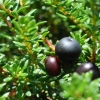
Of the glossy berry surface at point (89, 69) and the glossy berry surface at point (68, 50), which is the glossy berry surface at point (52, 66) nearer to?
the glossy berry surface at point (68, 50)

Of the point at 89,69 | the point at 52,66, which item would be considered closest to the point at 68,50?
the point at 52,66

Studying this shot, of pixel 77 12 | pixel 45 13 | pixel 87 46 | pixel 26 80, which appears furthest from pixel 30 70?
pixel 45 13

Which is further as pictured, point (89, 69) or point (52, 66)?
point (52, 66)

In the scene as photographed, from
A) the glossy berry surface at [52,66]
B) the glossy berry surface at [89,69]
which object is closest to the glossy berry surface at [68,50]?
the glossy berry surface at [52,66]

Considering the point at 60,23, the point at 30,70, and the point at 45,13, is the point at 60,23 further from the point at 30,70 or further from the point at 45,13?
the point at 30,70

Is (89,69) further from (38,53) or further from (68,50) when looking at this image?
(38,53)

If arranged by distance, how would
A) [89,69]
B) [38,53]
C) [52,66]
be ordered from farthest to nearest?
[38,53], [52,66], [89,69]

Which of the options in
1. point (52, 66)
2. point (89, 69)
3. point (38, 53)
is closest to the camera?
point (89, 69)
